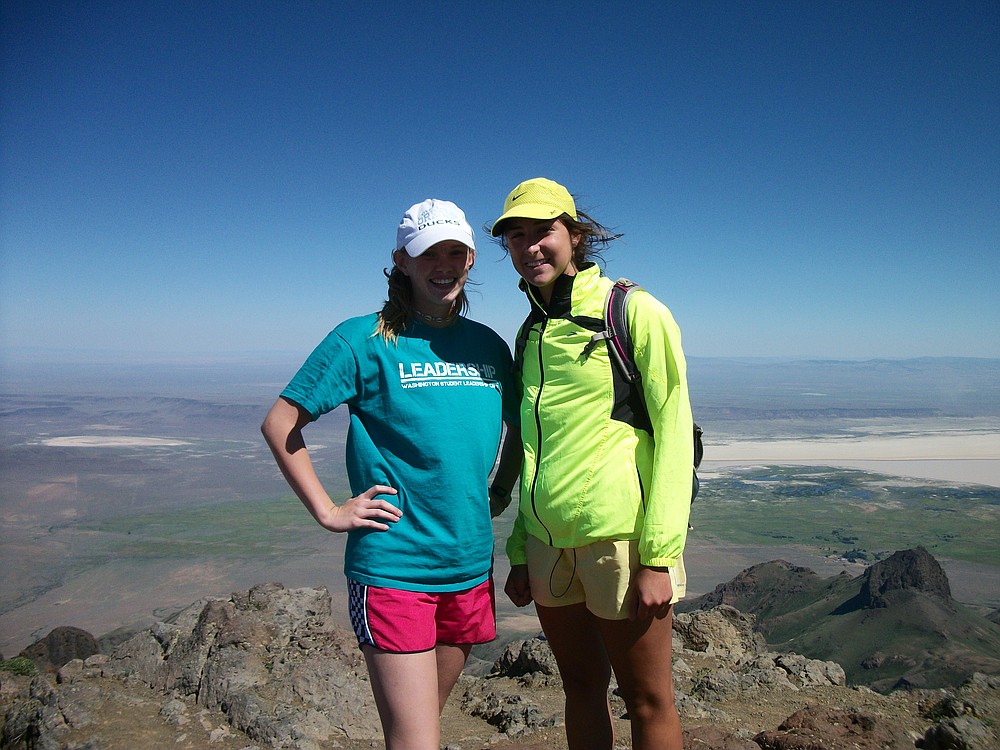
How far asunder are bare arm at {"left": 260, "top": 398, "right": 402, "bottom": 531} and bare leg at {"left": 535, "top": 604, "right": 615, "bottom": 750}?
0.88m

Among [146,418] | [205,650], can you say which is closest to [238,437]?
[146,418]

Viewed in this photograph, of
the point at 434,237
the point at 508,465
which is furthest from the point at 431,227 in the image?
the point at 508,465

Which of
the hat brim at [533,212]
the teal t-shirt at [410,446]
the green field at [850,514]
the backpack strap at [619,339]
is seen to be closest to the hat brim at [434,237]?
the hat brim at [533,212]

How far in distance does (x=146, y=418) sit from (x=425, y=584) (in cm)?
19511

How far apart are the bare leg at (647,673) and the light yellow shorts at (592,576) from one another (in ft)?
0.34

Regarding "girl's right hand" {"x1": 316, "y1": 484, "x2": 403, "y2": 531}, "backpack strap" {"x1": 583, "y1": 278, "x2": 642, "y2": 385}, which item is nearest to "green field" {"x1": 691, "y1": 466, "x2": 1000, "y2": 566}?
"backpack strap" {"x1": 583, "y1": 278, "x2": 642, "y2": 385}

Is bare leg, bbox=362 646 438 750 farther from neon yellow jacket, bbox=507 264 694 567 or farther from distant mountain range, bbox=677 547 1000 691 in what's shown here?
distant mountain range, bbox=677 547 1000 691

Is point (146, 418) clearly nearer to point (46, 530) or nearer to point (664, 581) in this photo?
point (46, 530)

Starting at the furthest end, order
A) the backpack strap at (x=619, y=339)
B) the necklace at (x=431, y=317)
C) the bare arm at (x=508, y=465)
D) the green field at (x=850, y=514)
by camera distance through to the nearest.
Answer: the green field at (x=850, y=514) → the bare arm at (x=508, y=465) → the necklace at (x=431, y=317) → the backpack strap at (x=619, y=339)

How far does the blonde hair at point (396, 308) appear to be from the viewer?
2756mm

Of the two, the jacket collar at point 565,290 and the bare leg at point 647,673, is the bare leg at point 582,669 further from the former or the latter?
the jacket collar at point 565,290

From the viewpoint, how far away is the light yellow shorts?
2.62 metres

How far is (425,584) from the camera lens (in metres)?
2.64

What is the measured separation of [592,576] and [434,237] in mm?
1540
